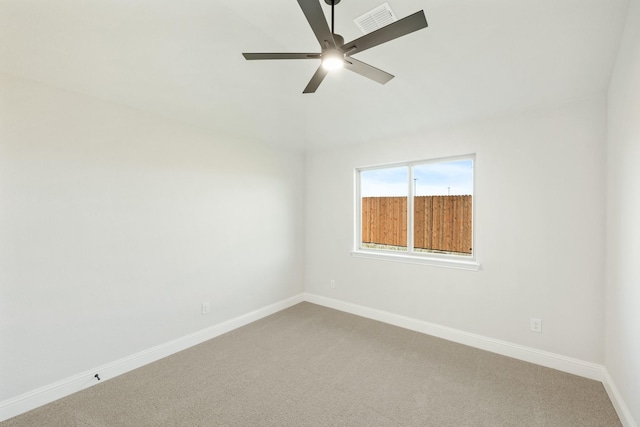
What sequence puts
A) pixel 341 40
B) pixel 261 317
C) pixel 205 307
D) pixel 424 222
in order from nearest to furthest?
pixel 341 40, pixel 205 307, pixel 424 222, pixel 261 317

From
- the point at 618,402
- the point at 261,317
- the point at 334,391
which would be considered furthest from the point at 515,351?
the point at 261,317

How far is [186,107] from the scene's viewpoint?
2621mm

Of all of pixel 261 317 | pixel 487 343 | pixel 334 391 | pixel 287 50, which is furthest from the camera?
pixel 261 317

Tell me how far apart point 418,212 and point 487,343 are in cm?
154

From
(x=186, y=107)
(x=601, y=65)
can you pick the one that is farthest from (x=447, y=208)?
(x=186, y=107)

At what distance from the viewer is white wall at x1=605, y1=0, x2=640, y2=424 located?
156cm

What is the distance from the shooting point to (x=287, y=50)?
8.11ft

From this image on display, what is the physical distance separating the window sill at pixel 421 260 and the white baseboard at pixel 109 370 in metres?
1.64

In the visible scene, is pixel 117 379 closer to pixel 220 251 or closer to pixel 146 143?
pixel 220 251

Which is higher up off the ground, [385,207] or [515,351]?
[385,207]

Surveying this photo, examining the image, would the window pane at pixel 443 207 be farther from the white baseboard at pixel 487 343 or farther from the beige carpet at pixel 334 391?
the beige carpet at pixel 334 391

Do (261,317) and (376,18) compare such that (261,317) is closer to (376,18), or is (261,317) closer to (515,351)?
(515,351)

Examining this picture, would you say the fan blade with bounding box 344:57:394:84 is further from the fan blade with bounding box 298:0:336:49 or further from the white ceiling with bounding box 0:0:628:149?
the white ceiling with bounding box 0:0:628:149

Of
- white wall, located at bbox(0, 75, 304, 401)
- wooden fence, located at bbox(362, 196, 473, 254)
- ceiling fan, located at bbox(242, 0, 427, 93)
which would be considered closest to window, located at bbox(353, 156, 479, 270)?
wooden fence, located at bbox(362, 196, 473, 254)
